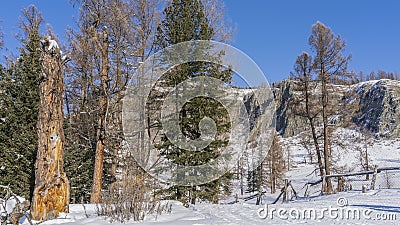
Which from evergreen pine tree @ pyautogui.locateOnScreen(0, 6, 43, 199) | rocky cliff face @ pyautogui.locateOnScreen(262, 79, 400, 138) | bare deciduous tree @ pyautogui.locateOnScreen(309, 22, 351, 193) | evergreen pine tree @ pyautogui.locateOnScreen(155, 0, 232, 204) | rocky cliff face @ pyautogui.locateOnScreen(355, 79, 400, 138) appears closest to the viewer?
evergreen pine tree @ pyautogui.locateOnScreen(0, 6, 43, 199)

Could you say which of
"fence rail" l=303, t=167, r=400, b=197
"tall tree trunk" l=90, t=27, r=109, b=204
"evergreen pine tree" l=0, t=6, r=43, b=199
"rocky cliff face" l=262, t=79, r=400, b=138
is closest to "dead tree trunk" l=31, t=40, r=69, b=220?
"tall tree trunk" l=90, t=27, r=109, b=204

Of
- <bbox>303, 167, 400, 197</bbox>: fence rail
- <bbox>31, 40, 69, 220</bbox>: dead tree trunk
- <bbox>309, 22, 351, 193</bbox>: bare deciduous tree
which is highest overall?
<bbox>309, 22, 351, 193</bbox>: bare deciduous tree

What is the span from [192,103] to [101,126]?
3.54 meters

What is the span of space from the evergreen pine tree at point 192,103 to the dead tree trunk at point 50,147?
589 centimetres

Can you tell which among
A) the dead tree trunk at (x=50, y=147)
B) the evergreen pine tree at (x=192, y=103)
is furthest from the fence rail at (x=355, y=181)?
the dead tree trunk at (x=50, y=147)

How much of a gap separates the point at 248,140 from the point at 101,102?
18.4 feet

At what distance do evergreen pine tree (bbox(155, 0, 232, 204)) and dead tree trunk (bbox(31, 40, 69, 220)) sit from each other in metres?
5.89

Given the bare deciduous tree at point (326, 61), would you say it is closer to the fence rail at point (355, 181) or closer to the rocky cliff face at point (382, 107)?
the fence rail at point (355, 181)

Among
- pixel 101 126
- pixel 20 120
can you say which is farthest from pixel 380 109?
pixel 20 120

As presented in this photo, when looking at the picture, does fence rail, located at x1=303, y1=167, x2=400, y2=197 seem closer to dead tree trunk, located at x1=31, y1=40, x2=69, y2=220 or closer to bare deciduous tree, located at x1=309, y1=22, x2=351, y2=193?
bare deciduous tree, located at x1=309, y1=22, x2=351, y2=193

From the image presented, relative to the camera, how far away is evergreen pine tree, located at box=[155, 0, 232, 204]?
38.3 feet

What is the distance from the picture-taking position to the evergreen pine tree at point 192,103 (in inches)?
459

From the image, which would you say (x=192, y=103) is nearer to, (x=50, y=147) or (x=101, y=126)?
(x=101, y=126)

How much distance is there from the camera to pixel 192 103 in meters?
12.0
